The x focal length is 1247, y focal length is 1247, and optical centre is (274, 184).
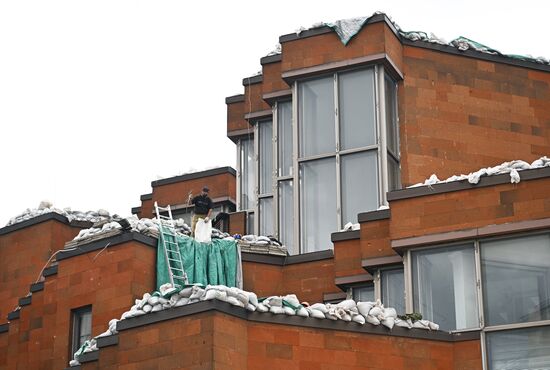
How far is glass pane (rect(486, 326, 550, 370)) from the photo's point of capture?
25734 millimetres

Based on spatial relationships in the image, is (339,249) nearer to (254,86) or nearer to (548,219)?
(548,219)

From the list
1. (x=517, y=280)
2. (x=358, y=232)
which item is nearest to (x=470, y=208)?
(x=517, y=280)

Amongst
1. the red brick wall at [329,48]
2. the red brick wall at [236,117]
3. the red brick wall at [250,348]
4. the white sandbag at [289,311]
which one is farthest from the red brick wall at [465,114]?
the white sandbag at [289,311]

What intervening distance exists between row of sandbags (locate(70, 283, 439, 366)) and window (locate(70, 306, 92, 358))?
158 inches

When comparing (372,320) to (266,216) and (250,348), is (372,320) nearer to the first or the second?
(250,348)

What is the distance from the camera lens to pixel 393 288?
2894 centimetres

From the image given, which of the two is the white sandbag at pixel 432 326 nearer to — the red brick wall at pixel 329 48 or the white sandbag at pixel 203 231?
the white sandbag at pixel 203 231

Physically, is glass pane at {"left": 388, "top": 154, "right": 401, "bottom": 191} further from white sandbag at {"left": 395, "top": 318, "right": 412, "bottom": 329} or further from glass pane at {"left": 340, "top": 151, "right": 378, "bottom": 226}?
white sandbag at {"left": 395, "top": 318, "right": 412, "bottom": 329}

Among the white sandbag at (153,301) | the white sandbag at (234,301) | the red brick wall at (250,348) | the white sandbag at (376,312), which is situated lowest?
the red brick wall at (250,348)

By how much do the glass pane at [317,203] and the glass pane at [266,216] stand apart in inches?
89.8

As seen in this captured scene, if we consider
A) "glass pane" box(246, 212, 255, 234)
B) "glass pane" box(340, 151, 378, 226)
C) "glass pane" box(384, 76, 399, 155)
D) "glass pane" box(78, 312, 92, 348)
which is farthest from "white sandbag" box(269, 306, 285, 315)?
"glass pane" box(246, 212, 255, 234)

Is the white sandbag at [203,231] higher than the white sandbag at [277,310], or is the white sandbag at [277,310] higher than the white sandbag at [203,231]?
the white sandbag at [203,231]

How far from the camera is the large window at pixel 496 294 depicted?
26.0 meters

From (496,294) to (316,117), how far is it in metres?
10.1
